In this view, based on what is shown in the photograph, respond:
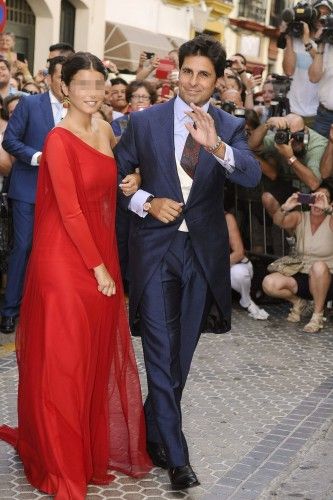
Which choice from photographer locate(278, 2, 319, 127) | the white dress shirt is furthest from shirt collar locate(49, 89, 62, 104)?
photographer locate(278, 2, 319, 127)

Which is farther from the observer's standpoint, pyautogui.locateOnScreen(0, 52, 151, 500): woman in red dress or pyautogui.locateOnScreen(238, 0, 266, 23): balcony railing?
pyautogui.locateOnScreen(238, 0, 266, 23): balcony railing

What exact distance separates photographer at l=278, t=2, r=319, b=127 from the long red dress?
249 inches

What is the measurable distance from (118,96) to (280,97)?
186 centimetres

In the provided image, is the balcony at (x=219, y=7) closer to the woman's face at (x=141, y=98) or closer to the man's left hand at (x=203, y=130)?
the woman's face at (x=141, y=98)

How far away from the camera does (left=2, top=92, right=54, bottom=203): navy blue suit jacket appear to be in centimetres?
760

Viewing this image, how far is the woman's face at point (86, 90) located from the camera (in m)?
4.56

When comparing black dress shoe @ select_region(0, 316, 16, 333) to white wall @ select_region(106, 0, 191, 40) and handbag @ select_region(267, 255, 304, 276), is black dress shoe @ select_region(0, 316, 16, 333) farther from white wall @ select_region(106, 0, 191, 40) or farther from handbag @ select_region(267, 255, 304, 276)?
white wall @ select_region(106, 0, 191, 40)

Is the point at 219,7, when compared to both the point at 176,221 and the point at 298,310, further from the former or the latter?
the point at 176,221

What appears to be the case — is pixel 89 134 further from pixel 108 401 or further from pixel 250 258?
pixel 250 258

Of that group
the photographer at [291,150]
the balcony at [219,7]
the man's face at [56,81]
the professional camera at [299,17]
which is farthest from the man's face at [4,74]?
the balcony at [219,7]

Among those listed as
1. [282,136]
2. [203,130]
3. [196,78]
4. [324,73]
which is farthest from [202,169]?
[324,73]

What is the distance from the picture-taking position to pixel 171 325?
4664 mm

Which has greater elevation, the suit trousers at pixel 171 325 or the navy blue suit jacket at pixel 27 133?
the navy blue suit jacket at pixel 27 133

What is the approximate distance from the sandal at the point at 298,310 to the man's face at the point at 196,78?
456cm
